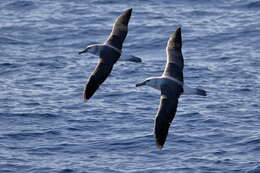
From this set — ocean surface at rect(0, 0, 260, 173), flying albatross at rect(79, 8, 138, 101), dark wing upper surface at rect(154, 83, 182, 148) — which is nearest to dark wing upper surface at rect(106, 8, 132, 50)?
flying albatross at rect(79, 8, 138, 101)

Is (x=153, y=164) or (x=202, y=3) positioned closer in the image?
(x=153, y=164)

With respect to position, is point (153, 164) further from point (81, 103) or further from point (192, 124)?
point (81, 103)

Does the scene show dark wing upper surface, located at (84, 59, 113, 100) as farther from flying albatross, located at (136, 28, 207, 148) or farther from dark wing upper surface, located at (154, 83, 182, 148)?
dark wing upper surface, located at (154, 83, 182, 148)

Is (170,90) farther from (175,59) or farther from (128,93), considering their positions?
(128,93)

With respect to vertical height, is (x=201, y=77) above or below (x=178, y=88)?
below

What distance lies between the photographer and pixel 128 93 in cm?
4272

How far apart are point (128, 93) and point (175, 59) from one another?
11.8 metres

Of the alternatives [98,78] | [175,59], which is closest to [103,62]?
[98,78]

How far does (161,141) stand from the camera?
98.6 feet

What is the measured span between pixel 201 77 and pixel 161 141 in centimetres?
1435

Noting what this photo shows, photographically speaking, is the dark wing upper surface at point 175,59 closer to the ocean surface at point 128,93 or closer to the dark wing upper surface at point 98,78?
the dark wing upper surface at point 98,78

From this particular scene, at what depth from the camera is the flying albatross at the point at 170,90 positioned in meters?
30.0

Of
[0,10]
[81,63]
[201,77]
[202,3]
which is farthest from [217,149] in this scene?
[0,10]

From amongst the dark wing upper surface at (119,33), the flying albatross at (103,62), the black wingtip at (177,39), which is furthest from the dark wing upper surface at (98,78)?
the black wingtip at (177,39)
